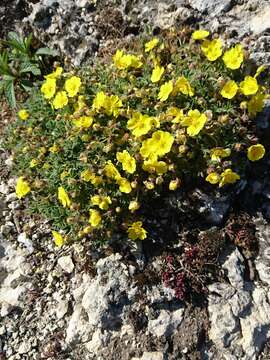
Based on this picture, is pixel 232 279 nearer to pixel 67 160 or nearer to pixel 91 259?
pixel 91 259

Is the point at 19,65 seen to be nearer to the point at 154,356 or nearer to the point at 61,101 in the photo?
the point at 61,101

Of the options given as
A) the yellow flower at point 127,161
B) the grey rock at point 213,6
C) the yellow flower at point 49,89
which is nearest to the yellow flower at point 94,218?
the yellow flower at point 127,161

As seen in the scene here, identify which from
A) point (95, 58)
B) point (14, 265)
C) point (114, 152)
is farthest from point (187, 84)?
point (14, 265)

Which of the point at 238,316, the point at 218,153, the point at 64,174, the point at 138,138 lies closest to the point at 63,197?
the point at 64,174

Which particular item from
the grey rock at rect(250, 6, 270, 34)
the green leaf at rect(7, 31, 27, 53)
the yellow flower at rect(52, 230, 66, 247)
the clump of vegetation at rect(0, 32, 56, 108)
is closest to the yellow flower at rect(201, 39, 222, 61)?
the grey rock at rect(250, 6, 270, 34)

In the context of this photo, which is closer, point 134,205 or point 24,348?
point 134,205

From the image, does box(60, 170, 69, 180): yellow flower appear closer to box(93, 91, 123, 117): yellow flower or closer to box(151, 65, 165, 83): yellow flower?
box(93, 91, 123, 117): yellow flower
